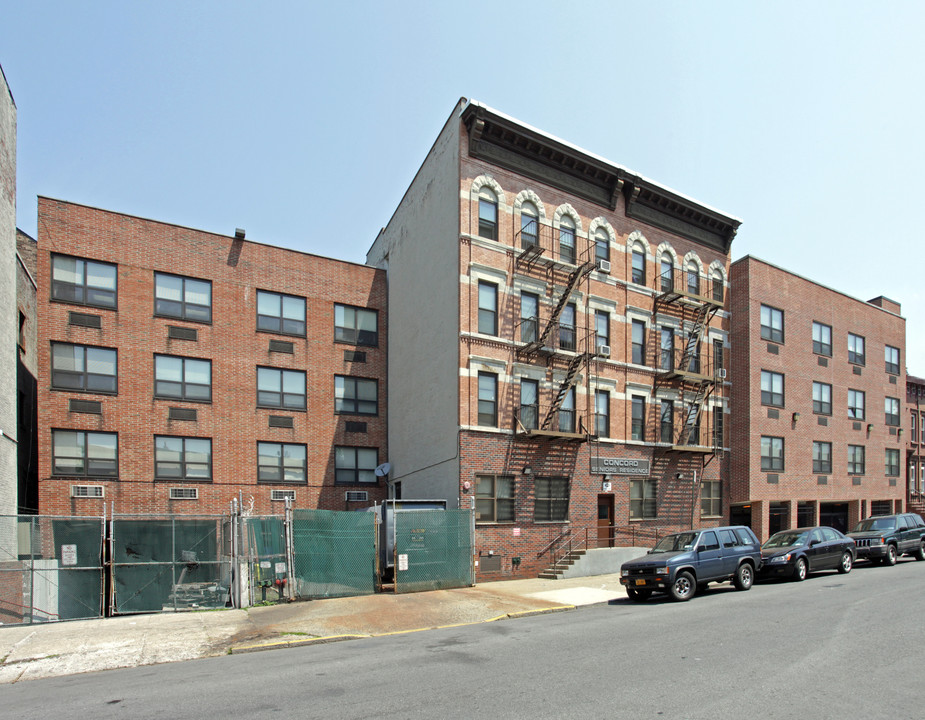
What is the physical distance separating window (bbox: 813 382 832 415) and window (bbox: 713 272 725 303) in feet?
24.2

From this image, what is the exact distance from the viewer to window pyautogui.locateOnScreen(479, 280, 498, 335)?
23125mm

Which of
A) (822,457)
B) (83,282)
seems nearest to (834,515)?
(822,457)

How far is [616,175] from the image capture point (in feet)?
86.2

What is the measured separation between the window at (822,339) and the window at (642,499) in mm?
13366

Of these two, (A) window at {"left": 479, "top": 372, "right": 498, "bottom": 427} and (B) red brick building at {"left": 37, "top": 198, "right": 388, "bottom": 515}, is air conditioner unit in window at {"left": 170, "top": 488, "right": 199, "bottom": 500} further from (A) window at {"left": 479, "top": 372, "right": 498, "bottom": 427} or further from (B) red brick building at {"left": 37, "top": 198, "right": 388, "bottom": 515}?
(A) window at {"left": 479, "top": 372, "right": 498, "bottom": 427}

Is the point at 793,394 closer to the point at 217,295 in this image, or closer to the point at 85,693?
the point at 217,295

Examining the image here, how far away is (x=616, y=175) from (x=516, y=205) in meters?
5.07

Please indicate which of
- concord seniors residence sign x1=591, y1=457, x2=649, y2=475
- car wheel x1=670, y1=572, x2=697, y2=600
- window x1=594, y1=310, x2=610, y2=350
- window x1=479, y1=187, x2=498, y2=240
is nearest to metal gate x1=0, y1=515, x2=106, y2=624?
car wheel x1=670, y1=572, x2=697, y2=600

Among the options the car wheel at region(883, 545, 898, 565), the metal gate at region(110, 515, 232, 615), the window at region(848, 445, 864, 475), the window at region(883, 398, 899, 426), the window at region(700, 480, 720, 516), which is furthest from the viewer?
the window at region(883, 398, 899, 426)

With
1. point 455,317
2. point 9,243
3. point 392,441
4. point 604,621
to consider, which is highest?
point 9,243

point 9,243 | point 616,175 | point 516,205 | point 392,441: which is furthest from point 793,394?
point 9,243

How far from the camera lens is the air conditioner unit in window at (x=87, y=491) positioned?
72.1 ft

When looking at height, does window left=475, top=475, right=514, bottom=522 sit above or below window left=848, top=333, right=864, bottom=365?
below

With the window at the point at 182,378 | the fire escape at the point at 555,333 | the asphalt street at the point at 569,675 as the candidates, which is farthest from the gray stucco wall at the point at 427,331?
the asphalt street at the point at 569,675
